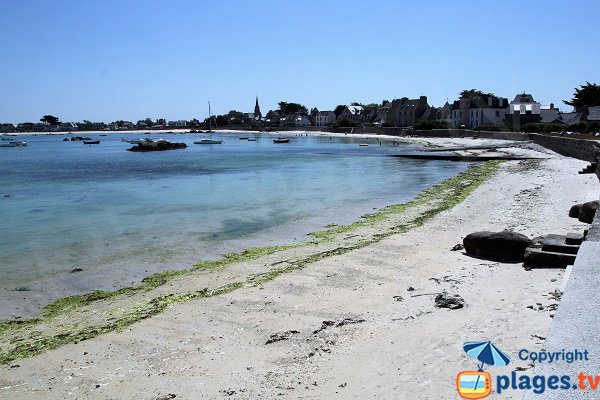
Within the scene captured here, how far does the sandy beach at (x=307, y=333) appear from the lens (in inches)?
257

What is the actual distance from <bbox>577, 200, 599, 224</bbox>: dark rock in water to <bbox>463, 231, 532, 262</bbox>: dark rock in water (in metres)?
4.72

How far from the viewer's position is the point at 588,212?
15453mm

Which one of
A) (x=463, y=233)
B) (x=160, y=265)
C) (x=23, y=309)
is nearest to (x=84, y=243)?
(x=160, y=265)

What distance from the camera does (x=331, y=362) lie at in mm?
7039

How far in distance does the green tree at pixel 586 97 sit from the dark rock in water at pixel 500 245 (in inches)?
4201

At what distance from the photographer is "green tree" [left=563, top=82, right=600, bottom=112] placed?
104500mm

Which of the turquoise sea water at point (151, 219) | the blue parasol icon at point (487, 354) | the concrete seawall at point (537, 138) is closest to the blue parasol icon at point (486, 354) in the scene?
the blue parasol icon at point (487, 354)

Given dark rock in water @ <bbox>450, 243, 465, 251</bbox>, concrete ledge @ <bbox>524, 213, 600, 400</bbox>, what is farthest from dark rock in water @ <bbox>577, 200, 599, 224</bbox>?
concrete ledge @ <bbox>524, 213, 600, 400</bbox>

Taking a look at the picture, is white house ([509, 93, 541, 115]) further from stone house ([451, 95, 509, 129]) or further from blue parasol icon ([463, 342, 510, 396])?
blue parasol icon ([463, 342, 510, 396])

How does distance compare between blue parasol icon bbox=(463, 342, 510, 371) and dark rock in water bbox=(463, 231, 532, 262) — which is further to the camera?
dark rock in water bbox=(463, 231, 532, 262)

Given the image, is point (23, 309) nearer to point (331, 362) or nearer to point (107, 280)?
point (107, 280)

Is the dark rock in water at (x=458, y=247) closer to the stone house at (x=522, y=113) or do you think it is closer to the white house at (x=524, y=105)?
the stone house at (x=522, y=113)

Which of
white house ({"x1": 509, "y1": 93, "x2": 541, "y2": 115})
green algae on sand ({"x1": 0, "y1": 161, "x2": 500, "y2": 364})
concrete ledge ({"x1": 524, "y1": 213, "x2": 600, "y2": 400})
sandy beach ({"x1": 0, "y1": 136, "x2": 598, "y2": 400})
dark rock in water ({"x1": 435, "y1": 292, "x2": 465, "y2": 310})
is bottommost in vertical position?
green algae on sand ({"x1": 0, "y1": 161, "x2": 500, "y2": 364})

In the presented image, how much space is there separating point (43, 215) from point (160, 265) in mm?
14848
